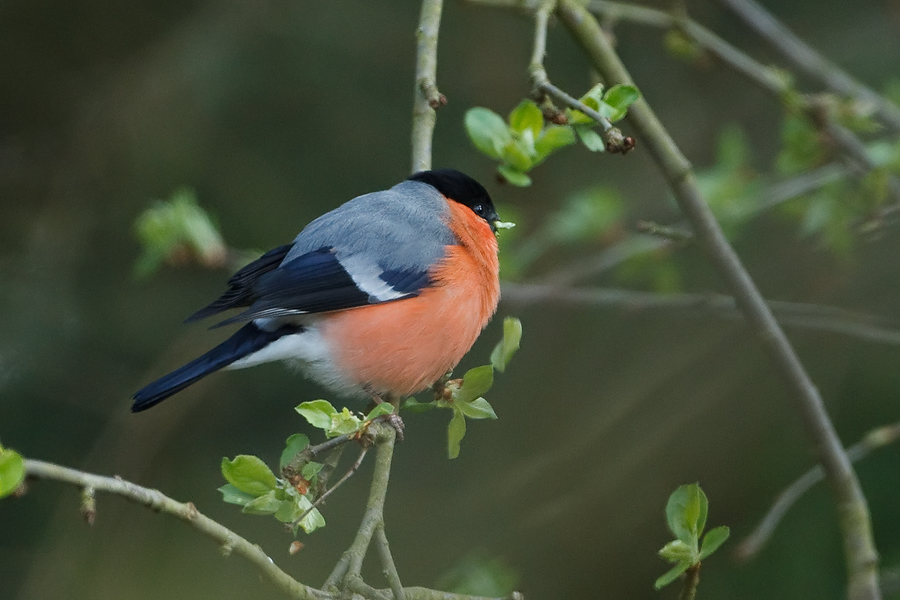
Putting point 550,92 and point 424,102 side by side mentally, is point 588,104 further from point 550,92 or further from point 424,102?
point 424,102

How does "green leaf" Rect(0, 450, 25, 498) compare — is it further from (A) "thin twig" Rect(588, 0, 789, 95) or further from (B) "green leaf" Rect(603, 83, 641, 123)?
(A) "thin twig" Rect(588, 0, 789, 95)

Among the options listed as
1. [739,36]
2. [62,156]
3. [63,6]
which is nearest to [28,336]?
[62,156]

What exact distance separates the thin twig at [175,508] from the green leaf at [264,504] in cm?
8

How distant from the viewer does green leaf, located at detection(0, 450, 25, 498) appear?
109 cm

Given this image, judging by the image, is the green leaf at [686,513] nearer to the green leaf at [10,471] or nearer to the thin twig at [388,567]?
the thin twig at [388,567]

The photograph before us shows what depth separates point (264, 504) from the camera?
1.40 meters

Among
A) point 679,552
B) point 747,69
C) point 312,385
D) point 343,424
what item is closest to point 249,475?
point 343,424

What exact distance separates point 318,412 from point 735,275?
111 cm

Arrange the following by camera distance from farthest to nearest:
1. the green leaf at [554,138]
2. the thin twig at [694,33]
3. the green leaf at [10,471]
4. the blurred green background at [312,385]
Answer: the blurred green background at [312,385], the thin twig at [694,33], the green leaf at [554,138], the green leaf at [10,471]

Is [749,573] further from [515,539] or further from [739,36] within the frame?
[739,36]

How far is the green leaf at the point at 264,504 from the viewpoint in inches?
54.5

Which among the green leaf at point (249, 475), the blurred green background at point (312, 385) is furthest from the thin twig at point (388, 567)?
the blurred green background at point (312, 385)

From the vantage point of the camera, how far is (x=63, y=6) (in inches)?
155

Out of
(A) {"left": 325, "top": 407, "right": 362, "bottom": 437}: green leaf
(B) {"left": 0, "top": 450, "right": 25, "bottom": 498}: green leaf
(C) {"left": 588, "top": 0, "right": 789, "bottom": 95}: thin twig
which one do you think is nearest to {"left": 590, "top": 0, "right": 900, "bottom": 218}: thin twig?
(C) {"left": 588, "top": 0, "right": 789, "bottom": 95}: thin twig
